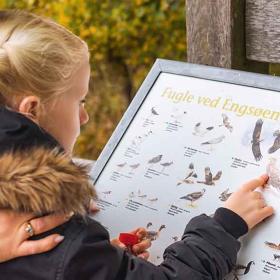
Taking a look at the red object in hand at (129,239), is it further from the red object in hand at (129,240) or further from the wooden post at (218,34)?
the wooden post at (218,34)

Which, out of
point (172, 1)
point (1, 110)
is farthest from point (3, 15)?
point (172, 1)

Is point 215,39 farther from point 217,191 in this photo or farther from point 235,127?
point 217,191

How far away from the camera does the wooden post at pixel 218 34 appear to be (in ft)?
7.97

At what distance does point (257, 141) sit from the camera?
203 cm

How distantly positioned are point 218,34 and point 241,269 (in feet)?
3.01

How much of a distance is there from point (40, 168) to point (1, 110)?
7.4 inches

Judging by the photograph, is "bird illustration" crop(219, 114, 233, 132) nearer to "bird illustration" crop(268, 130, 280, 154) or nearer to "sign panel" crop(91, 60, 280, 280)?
"sign panel" crop(91, 60, 280, 280)

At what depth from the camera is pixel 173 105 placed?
2338 millimetres

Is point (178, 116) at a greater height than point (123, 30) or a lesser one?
greater

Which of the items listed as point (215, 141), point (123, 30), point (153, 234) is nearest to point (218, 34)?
point (215, 141)

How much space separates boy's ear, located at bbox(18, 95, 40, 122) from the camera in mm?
1888

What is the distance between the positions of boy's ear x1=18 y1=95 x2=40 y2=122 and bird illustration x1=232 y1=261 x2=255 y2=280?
66 cm

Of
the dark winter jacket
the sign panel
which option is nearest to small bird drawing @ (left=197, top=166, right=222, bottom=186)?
the sign panel

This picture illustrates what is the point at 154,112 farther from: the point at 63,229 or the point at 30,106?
the point at 63,229
